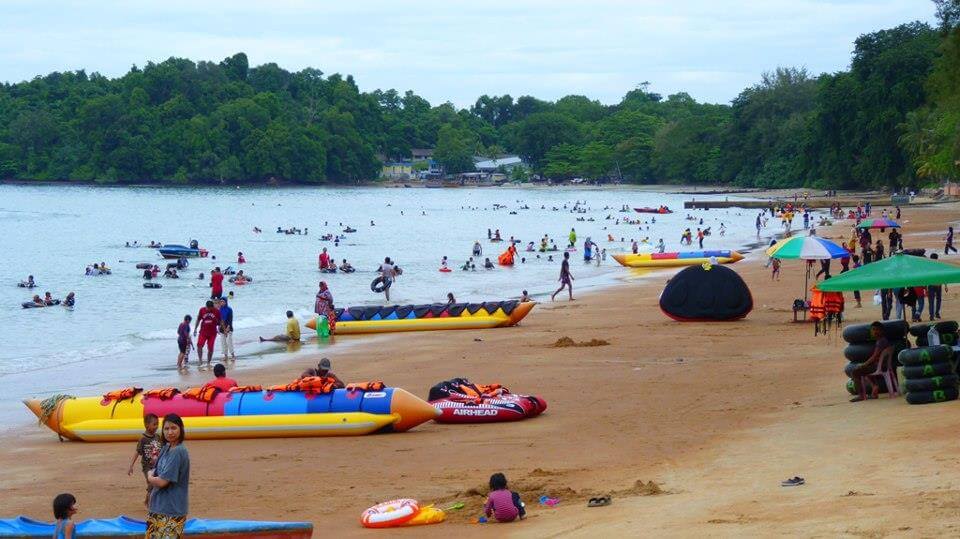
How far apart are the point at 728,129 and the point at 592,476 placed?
5168 inches

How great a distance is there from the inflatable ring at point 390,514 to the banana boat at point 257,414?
445 centimetres

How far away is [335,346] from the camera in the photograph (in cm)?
2598

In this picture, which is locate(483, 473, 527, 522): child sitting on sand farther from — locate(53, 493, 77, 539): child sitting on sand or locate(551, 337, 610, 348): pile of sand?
locate(551, 337, 610, 348): pile of sand

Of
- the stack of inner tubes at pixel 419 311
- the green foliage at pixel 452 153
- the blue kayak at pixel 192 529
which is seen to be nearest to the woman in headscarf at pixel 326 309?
the stack of inner tubes at pixel 419 311

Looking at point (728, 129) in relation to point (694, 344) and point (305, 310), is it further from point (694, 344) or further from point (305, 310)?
point (694, 344)

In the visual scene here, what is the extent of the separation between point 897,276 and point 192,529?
9362mm

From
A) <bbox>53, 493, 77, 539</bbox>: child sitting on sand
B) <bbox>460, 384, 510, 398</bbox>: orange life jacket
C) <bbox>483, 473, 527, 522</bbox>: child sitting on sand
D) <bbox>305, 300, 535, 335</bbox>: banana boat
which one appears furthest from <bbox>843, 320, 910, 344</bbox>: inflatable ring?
<bbox>305, 300, 535, 335</bbox>: banana boat

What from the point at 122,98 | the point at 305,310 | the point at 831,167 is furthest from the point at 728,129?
the point at 305,310

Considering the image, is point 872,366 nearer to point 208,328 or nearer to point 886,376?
point 886,376

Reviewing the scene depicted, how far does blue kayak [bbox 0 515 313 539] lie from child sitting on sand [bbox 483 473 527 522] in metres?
1.68

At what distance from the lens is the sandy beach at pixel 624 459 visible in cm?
974

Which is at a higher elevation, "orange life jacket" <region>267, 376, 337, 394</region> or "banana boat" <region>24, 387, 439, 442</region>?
"orange life jacket" <region>267, 376, 337, 394</region>

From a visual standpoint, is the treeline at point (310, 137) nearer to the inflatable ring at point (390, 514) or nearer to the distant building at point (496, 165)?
the distant building at point (496, 165)

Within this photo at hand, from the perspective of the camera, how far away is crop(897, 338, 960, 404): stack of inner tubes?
1353cm
